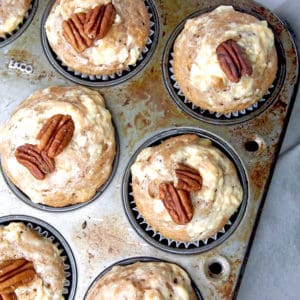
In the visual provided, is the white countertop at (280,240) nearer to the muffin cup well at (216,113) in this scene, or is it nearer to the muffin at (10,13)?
the muffin cup well at (216,113)

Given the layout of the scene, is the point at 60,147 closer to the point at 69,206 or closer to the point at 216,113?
the point at 69,206

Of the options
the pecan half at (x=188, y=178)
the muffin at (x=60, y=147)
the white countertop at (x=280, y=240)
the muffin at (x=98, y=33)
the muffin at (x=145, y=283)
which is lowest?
the white countertop at (x=280, y=240)

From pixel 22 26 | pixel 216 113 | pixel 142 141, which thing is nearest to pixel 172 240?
pixel 142 141

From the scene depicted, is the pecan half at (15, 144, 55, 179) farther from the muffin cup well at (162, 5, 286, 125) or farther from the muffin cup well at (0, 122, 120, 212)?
the muffin cup well at (162, 5, 286, 125)

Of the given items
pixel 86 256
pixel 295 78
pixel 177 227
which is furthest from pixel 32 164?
pixel 295 78

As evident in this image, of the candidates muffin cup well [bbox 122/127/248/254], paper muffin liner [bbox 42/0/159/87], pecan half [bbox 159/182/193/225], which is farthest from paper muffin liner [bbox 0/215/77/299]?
paper muffin liner [bbox 42/0/159/87]

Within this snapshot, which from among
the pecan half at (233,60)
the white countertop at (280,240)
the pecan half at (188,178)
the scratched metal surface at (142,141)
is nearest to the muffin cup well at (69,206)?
the scratched metal surface at (142,141)
